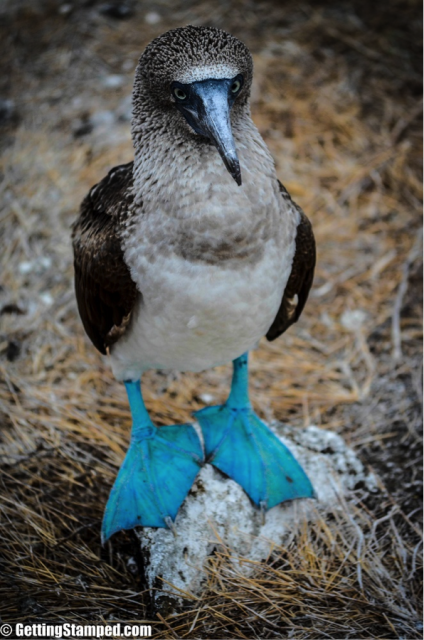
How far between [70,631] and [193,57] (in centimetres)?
200

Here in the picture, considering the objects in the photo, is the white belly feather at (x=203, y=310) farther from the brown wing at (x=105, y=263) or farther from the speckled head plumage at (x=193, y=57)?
the speckled head plumage at (x=193, y=57)

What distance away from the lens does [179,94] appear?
2.06m

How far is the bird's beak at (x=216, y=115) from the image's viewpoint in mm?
1911

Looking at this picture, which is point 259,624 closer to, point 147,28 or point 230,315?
point 230,315

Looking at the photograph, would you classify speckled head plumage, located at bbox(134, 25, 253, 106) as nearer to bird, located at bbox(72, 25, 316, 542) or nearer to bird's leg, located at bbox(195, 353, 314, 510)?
bird, located at bbox(72, 25, 316, 542)

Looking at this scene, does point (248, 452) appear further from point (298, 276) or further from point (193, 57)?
point (193, 57)

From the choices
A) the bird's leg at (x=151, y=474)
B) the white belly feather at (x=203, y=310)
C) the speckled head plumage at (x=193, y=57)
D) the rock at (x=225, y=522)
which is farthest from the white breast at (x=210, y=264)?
the rock at (x=225, y=522)

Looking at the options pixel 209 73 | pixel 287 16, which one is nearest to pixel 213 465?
Result: pixel 209 73

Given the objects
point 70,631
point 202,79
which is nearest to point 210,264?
point 202,79

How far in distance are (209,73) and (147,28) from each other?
4.23m

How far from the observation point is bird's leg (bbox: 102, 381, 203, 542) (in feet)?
8.43

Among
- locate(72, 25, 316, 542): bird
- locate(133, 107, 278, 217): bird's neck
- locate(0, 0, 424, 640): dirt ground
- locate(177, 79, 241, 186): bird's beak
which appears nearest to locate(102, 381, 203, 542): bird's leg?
locate(72, 25, 316, 542): bird

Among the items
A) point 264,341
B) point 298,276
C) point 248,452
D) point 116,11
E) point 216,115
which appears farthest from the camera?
point 116,11

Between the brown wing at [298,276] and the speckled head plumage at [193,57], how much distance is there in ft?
1.72
